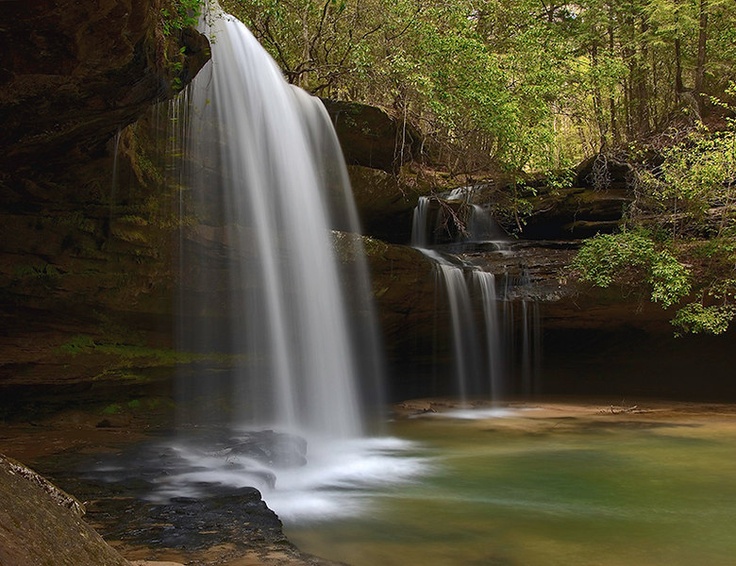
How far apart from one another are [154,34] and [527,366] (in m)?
12.9

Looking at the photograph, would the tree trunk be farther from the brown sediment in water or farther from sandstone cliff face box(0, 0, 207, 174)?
sandstone cliff face box(0, 0, 207, 174)

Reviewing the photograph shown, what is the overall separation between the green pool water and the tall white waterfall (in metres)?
2.33

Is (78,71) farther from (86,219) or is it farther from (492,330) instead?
(492,330)

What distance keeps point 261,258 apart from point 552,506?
6399 millimetres

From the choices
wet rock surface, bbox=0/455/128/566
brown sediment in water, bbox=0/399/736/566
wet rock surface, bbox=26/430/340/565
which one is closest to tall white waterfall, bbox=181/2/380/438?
brown sediment in water, bbox=0/399/736/566

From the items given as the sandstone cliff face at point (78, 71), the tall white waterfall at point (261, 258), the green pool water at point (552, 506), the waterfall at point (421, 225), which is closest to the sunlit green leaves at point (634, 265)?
the green pool water at point (552, 506)

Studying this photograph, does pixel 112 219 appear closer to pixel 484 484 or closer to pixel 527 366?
pixel 484 484

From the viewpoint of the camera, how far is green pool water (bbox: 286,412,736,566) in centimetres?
536

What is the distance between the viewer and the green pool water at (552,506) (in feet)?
17.6

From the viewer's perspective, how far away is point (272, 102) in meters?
11.3

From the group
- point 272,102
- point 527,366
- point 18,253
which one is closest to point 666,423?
point 527,366

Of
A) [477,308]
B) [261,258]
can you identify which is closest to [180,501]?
[261,258]

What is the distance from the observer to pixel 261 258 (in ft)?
35.9

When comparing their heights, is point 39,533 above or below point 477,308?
below
